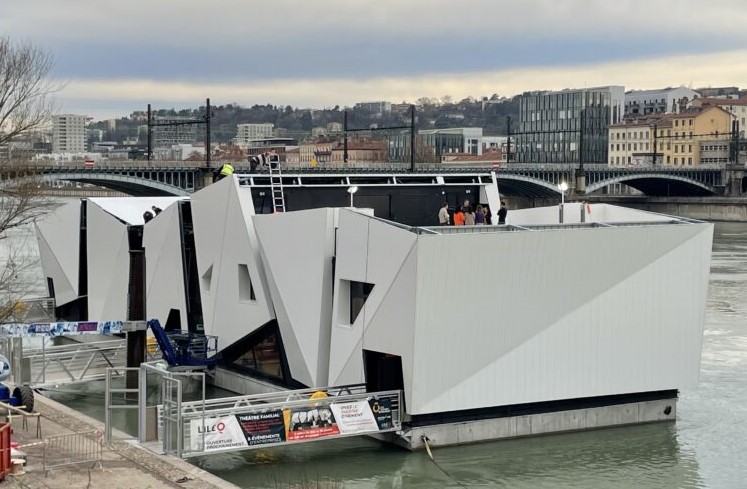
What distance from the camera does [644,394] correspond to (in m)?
22.2

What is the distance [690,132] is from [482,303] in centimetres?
12055

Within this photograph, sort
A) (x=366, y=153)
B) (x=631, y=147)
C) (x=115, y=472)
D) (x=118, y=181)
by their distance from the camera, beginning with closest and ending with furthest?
(x=115, y=472), (x=118, y=181), (x=631, y=147), (x=366, y=153)

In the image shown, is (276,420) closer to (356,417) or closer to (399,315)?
(356,417)

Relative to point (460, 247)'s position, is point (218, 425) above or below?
below

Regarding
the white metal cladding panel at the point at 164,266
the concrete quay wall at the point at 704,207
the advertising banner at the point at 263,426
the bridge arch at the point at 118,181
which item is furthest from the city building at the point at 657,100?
the advertising banner at the point at 263,426

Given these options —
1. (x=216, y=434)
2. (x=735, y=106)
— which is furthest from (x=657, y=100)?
(x=216, y=434)

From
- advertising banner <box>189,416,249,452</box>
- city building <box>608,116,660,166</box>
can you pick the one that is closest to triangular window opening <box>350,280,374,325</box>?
advertising banner <box>189,416,249,452</box>

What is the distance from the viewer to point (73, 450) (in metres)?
17.1

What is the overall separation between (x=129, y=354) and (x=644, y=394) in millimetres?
10937

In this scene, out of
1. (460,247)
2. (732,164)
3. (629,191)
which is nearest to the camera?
(460,247)

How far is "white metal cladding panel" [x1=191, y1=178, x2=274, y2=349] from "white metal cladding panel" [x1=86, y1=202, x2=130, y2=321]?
16.3 ft

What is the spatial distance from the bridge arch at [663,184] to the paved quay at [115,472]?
7755cm


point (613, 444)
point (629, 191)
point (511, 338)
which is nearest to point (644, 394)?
point (613, 444)

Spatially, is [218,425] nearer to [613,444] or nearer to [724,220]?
[613,444]
